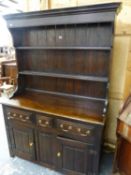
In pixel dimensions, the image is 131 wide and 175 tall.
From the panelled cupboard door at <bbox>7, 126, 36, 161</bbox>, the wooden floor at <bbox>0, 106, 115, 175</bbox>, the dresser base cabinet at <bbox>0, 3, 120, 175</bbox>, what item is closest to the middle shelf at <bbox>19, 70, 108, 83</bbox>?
the dresser base cabinet at <bbox>0, 3, 120, 175</bbox>

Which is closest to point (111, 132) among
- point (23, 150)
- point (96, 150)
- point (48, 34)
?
point (96, 150)

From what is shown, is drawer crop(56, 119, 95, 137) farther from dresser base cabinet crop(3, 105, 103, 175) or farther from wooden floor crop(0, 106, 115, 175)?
wooden floor crop(0, 106, 115, 175)

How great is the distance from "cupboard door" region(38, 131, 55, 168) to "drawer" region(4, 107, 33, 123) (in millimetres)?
215

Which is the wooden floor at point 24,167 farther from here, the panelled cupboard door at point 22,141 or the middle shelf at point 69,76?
the middle shelf at point 69,76

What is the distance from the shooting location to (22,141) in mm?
2006

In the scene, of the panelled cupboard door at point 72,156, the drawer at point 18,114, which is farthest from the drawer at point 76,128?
the drawer at point 18,114

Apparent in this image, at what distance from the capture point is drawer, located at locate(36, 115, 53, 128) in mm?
1733

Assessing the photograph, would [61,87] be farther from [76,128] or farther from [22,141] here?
[22,141]

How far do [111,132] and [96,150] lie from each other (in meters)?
0.71

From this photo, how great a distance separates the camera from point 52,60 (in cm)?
204

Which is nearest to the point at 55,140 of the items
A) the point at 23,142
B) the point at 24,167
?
the point at 23,142

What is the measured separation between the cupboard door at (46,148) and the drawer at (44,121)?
11 centimetres

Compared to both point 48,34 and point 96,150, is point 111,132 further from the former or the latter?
point 48,34

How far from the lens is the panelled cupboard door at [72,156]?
1.68 metres
